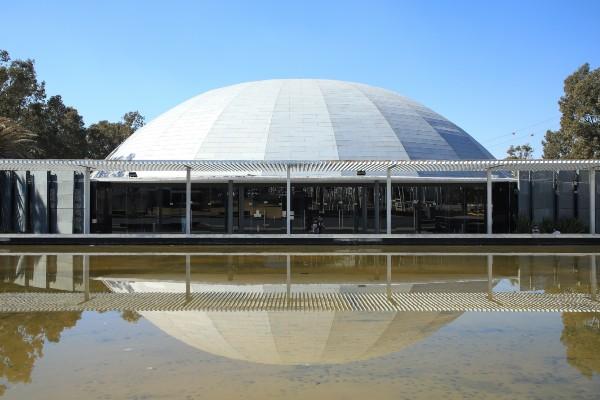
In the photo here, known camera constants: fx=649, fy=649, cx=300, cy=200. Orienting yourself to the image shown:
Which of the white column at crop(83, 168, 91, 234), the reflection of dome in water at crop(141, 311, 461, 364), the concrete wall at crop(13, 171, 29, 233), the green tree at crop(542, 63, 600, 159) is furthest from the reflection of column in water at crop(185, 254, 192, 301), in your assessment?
the green tree at crop(542, 63, 600, 159)

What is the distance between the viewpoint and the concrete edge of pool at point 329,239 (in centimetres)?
2253

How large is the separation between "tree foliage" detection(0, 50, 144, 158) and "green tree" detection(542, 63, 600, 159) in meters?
34.1

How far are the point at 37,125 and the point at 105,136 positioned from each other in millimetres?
15207

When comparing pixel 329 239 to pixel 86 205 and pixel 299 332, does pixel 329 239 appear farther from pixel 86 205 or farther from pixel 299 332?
pixel 299 332

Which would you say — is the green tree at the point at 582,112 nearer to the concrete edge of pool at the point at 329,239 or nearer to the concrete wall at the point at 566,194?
the concrete wall at the point at 566,194

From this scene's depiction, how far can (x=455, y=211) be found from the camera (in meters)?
28.1

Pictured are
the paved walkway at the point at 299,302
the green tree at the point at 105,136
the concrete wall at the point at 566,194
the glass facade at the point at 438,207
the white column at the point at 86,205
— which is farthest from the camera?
the green tree at the point at 105,136

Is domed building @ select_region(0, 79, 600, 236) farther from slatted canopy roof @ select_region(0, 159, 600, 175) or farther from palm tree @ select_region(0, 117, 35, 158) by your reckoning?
palm tree @ select_region(0, 117, 35, 158)

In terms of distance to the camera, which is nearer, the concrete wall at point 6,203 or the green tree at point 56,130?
the concrete wall at point 6,203

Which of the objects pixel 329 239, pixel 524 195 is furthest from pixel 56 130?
pixel 524 195

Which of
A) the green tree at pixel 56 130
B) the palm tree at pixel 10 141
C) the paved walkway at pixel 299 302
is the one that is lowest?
the paved walkway at pixel 299 302

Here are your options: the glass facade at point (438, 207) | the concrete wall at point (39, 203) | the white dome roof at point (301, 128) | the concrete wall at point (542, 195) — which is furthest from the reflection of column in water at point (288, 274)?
the concrete wall at point (542, 195)

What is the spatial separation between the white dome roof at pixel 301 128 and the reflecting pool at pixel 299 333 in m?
13.1

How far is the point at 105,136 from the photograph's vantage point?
2277 inches
